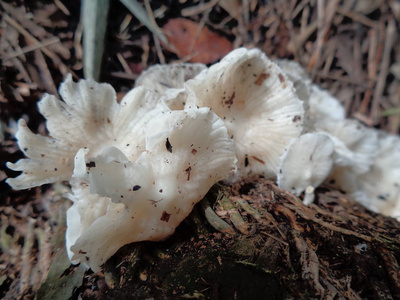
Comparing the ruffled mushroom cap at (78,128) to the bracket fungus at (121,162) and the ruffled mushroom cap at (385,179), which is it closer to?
the bracket fungus at (121,162)

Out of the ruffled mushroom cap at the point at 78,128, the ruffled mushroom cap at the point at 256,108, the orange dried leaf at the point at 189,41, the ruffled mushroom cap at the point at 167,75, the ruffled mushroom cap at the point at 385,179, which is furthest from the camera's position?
the orange dried leaf at the point at 189,41

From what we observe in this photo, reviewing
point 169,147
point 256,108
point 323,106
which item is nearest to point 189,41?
point 256,108

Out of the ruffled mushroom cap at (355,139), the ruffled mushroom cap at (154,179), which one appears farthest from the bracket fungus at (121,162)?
the ruffled mushroom cap at (355,139)

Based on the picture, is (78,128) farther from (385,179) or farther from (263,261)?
(385,179)

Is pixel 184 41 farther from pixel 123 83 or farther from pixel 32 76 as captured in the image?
pixel 32 76

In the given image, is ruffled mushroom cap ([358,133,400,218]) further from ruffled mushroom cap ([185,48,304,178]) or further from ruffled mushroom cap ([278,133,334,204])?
ruffled mushroom cap ([185,48,304,178])

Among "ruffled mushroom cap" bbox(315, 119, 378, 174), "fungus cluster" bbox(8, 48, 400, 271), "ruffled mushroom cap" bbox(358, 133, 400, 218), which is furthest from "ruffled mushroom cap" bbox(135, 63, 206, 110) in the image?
"ruffled mushroom cap" bbox(358, 133, 400, 218)
